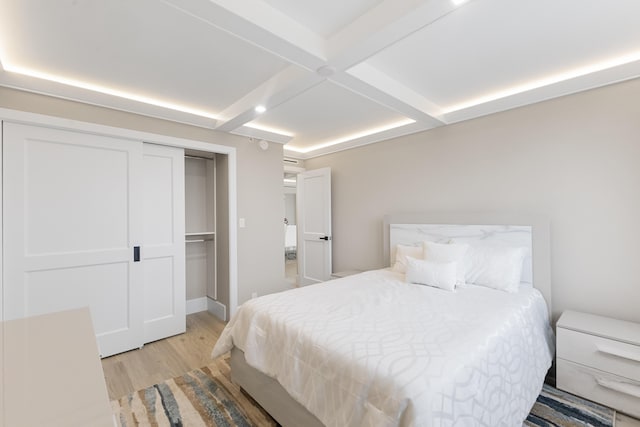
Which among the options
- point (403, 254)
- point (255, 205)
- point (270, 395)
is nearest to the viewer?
point (270, 395)

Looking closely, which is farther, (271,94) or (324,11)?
(271,94)

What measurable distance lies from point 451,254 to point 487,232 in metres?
0.47

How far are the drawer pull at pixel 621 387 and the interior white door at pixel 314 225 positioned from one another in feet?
10.1

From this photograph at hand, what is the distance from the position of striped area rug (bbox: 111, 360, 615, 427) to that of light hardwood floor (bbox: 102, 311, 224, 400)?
0.17 meters

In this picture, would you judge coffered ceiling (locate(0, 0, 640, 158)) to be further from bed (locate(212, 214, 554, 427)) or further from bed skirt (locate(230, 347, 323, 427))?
bed skirt (locate(230, 347, 323, 427))

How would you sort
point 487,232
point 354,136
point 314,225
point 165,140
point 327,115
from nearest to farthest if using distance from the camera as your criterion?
point 487,232 < point 165,140 < point 327,115 < point 354,136 < point 314,225

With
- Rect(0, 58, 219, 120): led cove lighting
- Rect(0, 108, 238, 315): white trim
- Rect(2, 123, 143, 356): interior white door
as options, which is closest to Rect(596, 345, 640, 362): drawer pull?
Rect(0, 108, 238, 315): white trim

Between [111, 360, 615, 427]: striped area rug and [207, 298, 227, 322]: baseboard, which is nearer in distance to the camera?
[111, 360, 615, 427]: striped area rug

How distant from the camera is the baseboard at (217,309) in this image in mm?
→ 3646

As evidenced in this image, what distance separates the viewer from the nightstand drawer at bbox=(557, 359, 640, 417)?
187 cm

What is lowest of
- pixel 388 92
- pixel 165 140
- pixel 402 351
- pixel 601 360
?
pixel 601 360

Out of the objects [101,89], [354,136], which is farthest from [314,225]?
[101,89]

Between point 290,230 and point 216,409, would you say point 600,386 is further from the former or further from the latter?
point 290,230

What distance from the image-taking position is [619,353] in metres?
1.89
